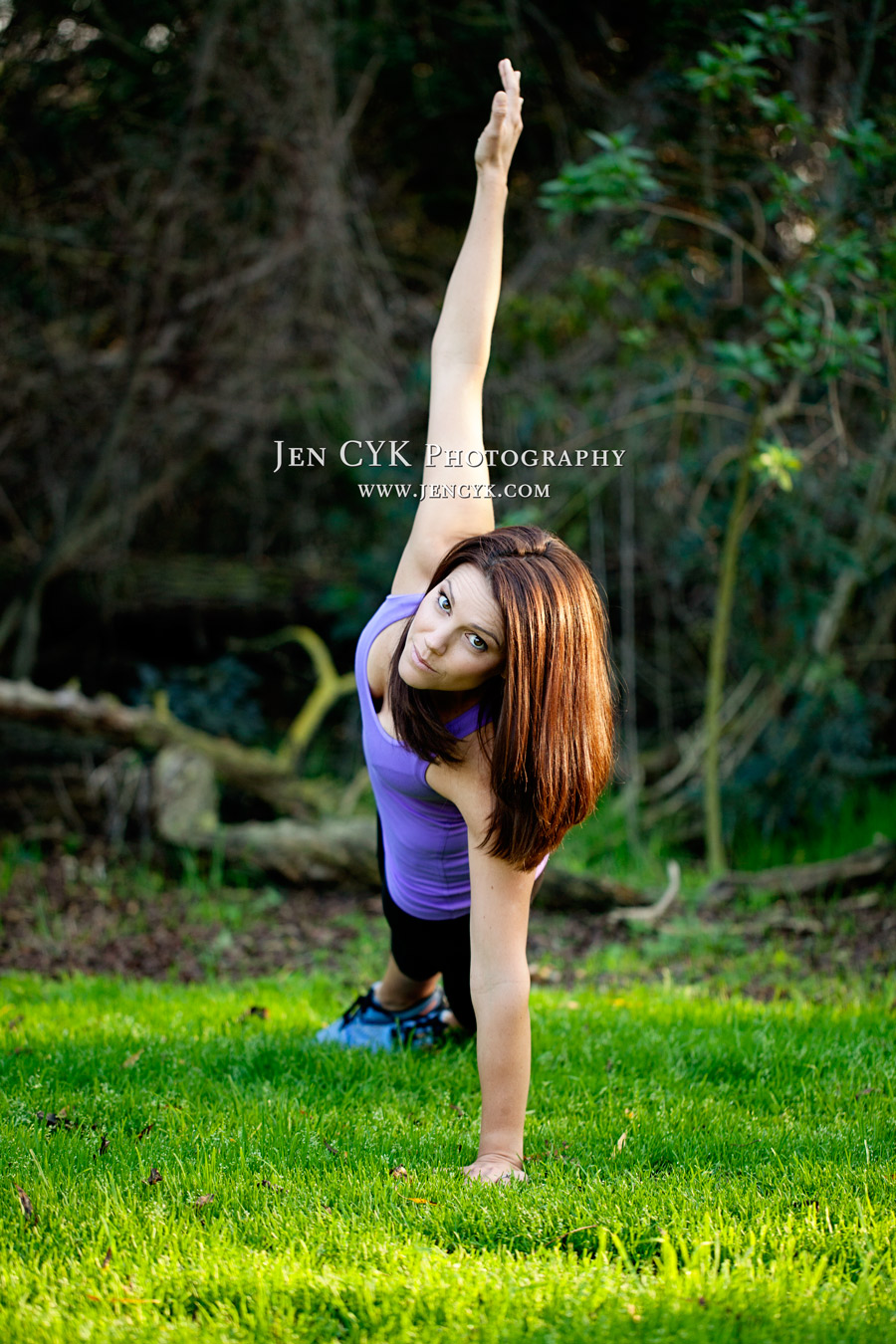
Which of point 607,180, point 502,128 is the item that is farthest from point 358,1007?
point 607,180

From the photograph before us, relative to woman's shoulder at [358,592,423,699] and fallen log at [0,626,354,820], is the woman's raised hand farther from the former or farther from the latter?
fallen log at [0,626,354,820]

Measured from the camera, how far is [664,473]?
4.91 metres

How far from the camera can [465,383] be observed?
2445 mm

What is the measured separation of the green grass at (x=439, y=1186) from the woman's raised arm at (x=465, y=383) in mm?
1147

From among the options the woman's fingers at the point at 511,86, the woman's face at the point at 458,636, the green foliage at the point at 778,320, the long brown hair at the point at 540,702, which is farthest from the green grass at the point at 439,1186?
the woman's fingers at the point at 511,86

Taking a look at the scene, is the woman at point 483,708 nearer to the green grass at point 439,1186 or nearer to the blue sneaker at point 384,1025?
the green grass at point 439,1186

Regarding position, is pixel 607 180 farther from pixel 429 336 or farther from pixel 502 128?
pixel 429 336

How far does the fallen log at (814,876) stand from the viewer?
4375 mm

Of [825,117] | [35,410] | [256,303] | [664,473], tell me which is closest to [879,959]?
[664,473]

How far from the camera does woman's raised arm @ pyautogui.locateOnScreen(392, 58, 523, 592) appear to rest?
236 cm

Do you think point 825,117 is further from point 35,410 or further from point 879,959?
point 35,410

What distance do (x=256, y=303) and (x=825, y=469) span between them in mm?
2966

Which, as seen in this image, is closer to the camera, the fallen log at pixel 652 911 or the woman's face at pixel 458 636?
the woman's face at pixel 458 636

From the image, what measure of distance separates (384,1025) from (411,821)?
2.21ft
